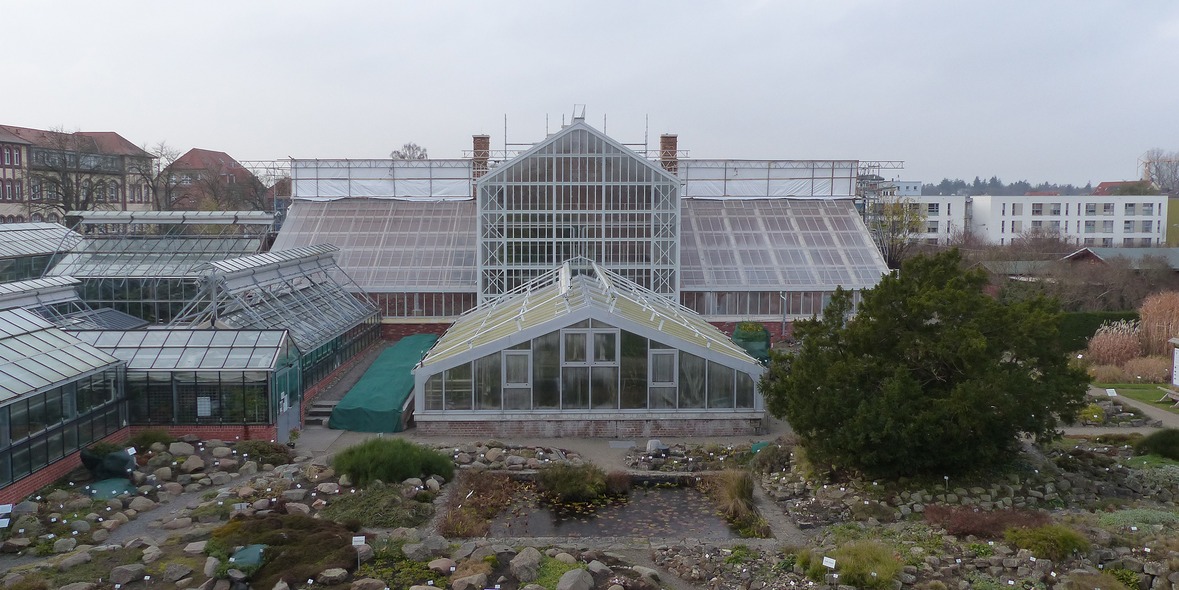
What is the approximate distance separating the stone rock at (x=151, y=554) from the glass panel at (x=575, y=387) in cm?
1024

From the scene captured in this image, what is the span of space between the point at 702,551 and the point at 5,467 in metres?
12.0

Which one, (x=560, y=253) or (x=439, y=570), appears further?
(x=560, y=253)

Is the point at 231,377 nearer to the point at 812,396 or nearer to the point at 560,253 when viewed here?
the point at 812,396

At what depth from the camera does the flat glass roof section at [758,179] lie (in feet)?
130

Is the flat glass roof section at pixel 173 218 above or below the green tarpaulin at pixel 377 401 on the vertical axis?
above

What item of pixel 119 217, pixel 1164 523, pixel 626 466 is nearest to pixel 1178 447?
pixel 1164 523

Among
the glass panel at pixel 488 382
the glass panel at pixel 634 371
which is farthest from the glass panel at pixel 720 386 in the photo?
the glass panel at pixel 488 382

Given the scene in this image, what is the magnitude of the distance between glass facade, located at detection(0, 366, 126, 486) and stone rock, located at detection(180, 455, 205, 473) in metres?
2.13

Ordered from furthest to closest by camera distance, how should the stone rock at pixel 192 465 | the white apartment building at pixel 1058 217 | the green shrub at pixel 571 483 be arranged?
the white apartment building at pixel 1058 217 < the stone rock at pixel 192 465 < the green shrub at pixel 571 483

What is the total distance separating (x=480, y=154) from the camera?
39094 millimetres

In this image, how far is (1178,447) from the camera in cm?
1867

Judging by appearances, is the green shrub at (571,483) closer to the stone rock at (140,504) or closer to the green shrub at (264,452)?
the green shrub at (264,452)

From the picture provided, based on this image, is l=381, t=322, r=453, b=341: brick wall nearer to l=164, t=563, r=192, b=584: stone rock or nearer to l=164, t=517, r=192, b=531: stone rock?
l=164, t=517, r=192, b=531: stone rock

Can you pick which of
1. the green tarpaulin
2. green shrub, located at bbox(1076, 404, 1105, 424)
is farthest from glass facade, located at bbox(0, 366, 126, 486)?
green shrub, located at bbox(1076, 404, 1105, 424)
